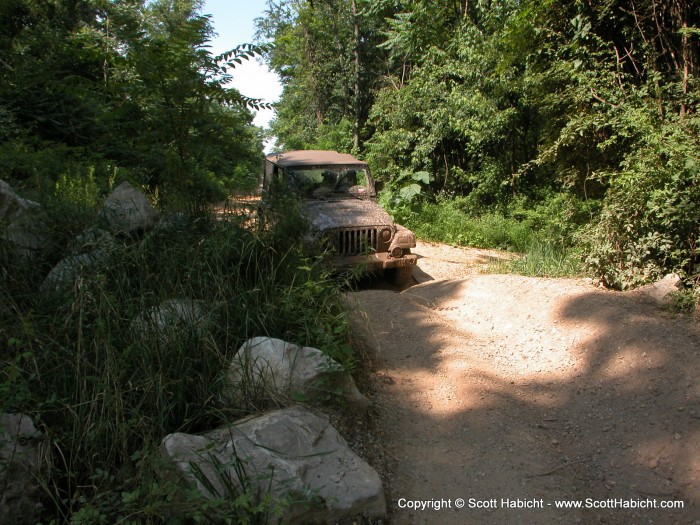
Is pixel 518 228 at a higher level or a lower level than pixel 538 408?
higher

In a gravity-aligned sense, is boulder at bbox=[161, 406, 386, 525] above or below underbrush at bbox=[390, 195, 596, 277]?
below

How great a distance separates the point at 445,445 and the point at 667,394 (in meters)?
1.65

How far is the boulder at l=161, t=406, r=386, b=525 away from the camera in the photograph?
2738 mm

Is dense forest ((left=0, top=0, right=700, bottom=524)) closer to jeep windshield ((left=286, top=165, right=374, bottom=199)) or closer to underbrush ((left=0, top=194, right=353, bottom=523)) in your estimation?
underbrush ((left=0, top=194, right=353, bottom=523))

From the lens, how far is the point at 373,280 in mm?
8055

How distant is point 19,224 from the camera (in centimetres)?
466

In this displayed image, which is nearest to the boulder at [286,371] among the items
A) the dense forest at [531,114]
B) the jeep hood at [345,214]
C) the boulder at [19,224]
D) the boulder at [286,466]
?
the boulder at [286,466]

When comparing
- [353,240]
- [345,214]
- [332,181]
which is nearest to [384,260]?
[353,240]

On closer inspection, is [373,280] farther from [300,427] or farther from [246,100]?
[300,427]

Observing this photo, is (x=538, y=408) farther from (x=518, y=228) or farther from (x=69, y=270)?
(x=518, y=228)

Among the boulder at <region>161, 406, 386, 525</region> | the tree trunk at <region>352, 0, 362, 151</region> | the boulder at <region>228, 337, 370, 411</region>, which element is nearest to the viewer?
the boulder at <region>161, 406, 386, 525</region>

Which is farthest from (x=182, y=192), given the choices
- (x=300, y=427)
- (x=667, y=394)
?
(x=667, y=394)

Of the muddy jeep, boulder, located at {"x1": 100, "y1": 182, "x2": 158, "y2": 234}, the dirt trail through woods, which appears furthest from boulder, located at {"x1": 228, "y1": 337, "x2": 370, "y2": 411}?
the muddy jeep

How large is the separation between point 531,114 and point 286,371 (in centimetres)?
1212
